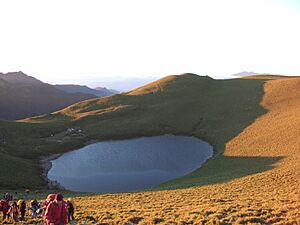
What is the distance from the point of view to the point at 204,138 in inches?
2995

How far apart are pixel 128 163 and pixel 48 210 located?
46028mm

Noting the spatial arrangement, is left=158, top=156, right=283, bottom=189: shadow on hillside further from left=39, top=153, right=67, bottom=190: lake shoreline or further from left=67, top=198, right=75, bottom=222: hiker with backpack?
left=67, top=198, right=75, bottom=222: hiker with backpack

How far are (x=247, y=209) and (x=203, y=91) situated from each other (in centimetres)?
9113

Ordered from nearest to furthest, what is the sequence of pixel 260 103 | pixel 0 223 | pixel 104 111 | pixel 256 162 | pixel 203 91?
pixel 0 223 < pixel 256 162 < pixel 260 103 < pixel 104 111 < pixel 203 91

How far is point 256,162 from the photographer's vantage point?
49.1m

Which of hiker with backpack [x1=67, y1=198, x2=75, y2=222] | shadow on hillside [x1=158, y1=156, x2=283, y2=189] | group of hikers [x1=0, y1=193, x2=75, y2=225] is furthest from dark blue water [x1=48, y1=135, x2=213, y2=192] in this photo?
hiker with backpack [x1=67, y1=198, x2=75, y2=222]

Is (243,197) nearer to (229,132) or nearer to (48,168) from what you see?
(48,168)

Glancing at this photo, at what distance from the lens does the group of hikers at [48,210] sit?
14477mm

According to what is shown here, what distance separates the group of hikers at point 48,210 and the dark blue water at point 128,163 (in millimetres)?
24770

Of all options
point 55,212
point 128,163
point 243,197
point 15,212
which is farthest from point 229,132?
point 55,212

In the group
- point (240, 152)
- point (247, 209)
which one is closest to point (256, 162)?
point (240, 152)

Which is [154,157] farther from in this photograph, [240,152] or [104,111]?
[104,111]

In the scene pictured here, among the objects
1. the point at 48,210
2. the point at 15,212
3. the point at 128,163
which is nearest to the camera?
the point at 48,210

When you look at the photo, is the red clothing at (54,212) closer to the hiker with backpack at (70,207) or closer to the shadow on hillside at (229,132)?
the hiker with backpack at (70,207)
